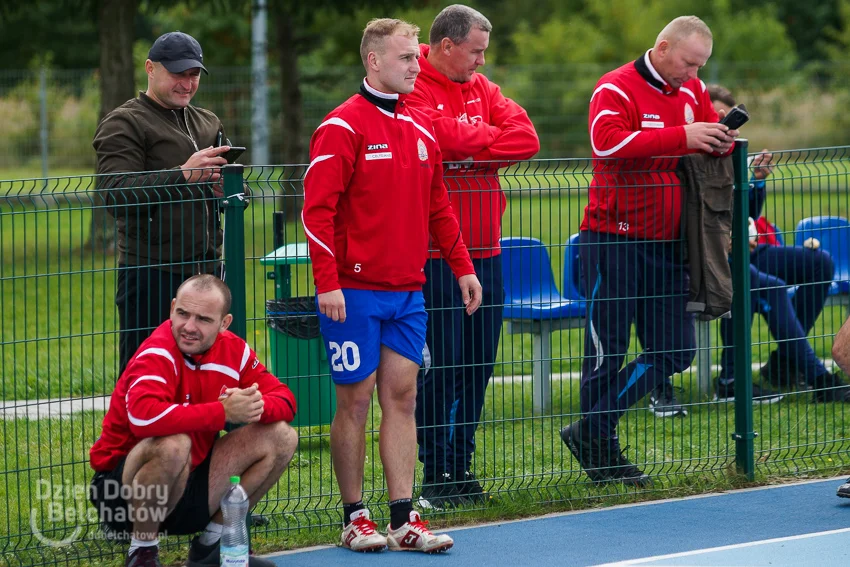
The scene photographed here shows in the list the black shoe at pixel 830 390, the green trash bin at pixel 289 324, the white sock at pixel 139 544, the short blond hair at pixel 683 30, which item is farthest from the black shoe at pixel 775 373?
the white sock at pixel 139 544

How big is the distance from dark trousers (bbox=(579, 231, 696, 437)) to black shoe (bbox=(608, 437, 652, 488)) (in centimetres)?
9

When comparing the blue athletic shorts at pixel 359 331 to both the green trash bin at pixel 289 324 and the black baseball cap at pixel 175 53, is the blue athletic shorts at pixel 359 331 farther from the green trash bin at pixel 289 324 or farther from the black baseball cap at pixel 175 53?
the black baseball cap at pixel 175 53

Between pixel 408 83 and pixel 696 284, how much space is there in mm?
1866

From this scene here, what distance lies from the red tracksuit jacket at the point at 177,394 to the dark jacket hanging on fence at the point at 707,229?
2250 millimetres

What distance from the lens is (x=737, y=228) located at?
610 cm

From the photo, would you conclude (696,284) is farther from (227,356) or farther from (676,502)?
(227,356)

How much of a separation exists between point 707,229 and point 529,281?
3.56 ft

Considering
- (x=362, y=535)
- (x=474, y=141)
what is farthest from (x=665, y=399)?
(x=362, y=535)

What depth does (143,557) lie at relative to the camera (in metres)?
4.61

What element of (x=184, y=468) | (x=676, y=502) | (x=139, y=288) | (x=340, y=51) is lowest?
(x=676, y=502)

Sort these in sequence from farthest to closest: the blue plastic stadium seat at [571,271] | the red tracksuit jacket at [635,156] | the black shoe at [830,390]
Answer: the black shoe at [830,390], the blue plastic stadium seat at [571,271], the red tracksuit jacket at [635,156]

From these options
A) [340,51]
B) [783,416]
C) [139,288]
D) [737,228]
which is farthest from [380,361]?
[340,51]

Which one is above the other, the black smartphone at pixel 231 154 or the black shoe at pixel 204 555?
the black smartphone at pixel 231 154

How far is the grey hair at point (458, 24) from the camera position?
5766 millimetres
